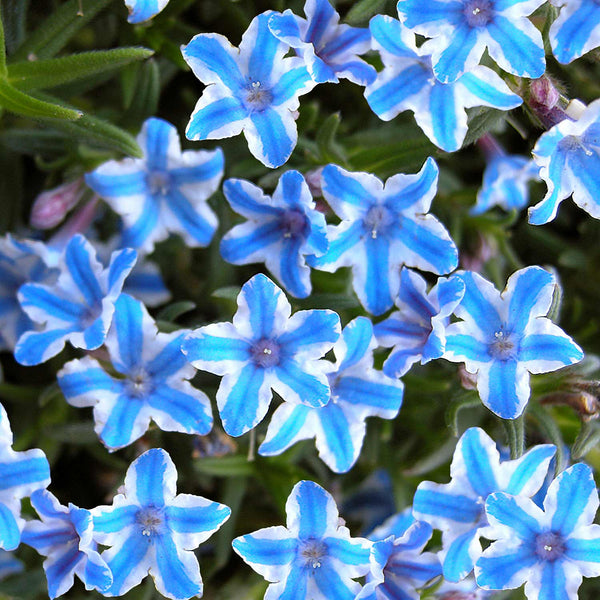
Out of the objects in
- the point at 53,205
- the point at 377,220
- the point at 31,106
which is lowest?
the point at 53,205

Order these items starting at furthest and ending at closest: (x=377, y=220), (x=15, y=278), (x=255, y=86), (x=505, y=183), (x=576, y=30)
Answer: (x=505, y=183) < (x=15, y=278) < (x=377, y=220) < (x=255, y=86) < (x=576, y=30)

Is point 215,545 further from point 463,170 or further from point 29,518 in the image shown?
point 463,170

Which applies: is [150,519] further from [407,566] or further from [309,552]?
[407,566]

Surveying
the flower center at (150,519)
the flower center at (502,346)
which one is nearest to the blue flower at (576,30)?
the flower center at (502,346)

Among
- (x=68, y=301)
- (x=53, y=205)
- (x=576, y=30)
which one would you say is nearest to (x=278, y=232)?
(x=68, y=301)

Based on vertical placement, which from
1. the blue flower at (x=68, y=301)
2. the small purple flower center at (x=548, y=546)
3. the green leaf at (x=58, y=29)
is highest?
the green leaf at (x=58, y=29)

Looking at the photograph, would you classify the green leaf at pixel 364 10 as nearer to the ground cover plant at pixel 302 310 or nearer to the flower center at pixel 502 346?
the ground cover plant at pixel 302 310

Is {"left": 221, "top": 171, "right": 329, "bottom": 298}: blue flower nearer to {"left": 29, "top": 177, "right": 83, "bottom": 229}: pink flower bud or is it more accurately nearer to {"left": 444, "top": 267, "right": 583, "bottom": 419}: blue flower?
{"left": 444, "top": 267, "right": 583, "bottom": 419}: blue flower
